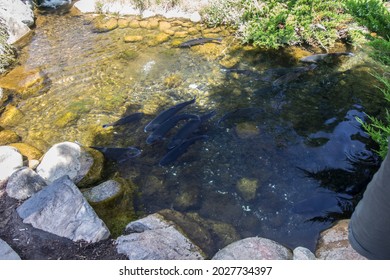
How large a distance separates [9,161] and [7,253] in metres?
1.88

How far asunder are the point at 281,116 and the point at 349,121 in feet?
3.92

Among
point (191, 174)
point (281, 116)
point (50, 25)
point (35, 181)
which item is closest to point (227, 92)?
point (281, 116)

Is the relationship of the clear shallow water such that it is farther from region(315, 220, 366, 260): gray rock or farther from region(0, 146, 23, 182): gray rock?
region(0, 146, 23, 182): gray rock

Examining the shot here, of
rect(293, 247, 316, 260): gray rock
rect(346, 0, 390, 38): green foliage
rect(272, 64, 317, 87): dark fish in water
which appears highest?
rect(346, 0, 390, 38): green foliage

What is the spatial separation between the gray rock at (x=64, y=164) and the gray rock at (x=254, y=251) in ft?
8.18

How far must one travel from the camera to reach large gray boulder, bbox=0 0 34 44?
30.9ft

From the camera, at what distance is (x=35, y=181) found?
4484mm

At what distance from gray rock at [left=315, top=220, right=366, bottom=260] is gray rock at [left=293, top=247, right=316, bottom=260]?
14cm

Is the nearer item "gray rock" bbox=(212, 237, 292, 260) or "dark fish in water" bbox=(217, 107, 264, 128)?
"gray rock" bbox=(212, 237, 292, 260)

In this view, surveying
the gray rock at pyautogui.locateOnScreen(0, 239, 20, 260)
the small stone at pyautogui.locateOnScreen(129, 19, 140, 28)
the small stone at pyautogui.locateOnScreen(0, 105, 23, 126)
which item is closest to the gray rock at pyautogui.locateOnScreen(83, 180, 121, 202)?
the gray rock at pyautogui.locateOnScreen(0, 239, 20, 260)

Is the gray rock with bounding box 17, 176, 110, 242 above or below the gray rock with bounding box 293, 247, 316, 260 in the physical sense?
above

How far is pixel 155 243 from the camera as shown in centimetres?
366

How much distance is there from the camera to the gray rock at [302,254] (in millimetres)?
3564

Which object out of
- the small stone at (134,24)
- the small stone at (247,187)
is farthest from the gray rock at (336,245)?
the small stone at (134,24)
